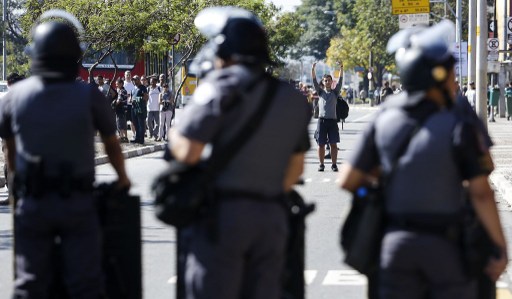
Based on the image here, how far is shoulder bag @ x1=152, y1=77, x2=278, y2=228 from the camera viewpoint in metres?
5.14

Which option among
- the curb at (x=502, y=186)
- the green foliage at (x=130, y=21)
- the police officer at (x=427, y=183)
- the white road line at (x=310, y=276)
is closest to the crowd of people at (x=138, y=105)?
the green foliage at (x=130, y=21)

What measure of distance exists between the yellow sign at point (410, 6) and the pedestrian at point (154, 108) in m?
9.82

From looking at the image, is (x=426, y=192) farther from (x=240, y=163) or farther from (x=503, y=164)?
(x=503, y=164)

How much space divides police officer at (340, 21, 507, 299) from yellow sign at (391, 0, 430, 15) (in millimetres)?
34960

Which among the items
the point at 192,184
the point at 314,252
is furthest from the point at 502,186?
the point at 192,184

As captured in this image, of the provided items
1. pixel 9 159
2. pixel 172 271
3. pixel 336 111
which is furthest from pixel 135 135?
pixel 9 159

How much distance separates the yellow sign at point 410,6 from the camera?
39844 millimetres

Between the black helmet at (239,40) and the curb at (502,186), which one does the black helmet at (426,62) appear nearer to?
the black helmet at (239,40)

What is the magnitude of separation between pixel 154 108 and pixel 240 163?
89.8ft

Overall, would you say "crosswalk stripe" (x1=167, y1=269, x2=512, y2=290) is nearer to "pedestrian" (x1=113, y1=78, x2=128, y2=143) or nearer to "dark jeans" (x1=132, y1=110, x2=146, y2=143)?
"pedestrian" (x1=113, y1=78, x2=128, y2=143)

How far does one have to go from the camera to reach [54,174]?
6082 millimetres

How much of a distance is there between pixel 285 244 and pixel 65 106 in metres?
1.41

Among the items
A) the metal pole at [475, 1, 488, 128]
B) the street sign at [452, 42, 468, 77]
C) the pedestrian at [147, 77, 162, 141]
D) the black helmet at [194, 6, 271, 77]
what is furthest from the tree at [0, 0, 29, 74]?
the black helmet at [194, 6, 271, 77]

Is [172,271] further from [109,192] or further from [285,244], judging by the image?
[285,244]
